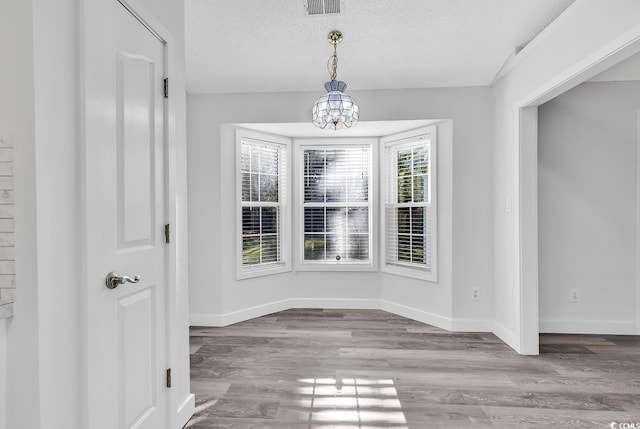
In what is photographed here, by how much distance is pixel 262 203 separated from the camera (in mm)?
4328

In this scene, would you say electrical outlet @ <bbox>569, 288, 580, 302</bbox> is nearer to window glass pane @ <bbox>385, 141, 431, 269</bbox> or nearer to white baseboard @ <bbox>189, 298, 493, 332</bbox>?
white baseboard @ <bbox>189, 298, 493, 332</bbox>

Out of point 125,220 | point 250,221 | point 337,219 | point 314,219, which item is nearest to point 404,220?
point 337,219

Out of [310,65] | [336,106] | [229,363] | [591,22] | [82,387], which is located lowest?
[229,363]

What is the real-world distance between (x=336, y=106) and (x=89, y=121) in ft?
5.90

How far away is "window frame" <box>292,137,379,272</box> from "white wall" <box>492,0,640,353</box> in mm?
1404

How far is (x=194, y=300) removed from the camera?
397cm

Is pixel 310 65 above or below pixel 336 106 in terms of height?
above

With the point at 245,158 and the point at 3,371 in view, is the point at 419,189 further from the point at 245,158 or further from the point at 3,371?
the point at 3,371

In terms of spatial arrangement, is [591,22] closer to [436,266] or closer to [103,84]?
[436,266]

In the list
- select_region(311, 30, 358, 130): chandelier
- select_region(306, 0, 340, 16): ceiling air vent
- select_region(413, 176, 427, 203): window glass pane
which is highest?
select_region(306, 0, 340, 16): ceiling air vent

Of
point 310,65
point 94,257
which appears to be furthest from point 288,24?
point 94,257

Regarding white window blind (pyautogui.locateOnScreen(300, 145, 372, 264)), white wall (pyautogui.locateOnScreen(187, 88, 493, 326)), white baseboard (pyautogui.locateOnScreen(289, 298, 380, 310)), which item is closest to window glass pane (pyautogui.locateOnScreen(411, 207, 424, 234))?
white wall (pyautogui.locateOnScreen(187, 88, 493, 326))

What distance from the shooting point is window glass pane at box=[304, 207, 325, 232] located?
465 centimetres

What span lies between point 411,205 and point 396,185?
0.35 meters
